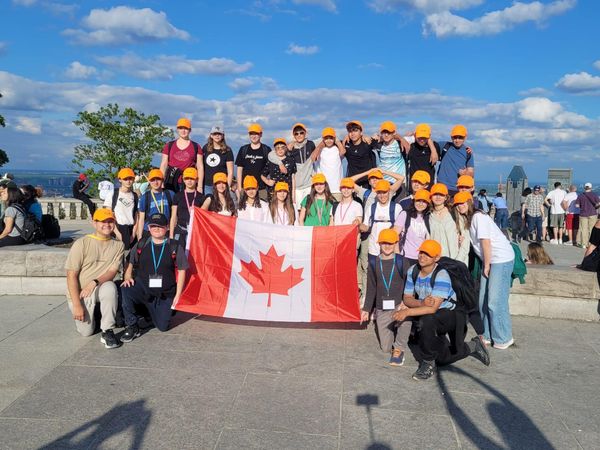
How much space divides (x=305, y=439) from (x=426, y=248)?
2.17 meters

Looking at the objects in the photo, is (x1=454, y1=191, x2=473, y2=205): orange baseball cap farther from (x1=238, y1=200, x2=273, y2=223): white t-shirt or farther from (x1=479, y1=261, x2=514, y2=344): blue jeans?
(x1=238, y1=200, x2=273, y2=223): white t-shirt

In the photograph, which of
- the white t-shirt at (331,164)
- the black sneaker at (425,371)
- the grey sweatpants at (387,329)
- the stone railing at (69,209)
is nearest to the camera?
the black sneaker at (425,371)

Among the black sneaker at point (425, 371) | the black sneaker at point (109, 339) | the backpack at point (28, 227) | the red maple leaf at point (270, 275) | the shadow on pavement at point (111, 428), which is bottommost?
the shadow on pavement at point (111, 428)

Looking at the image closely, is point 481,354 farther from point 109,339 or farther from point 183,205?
point 183,205

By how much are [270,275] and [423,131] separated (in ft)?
10.0

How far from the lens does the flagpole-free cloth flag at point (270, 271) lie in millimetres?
6195

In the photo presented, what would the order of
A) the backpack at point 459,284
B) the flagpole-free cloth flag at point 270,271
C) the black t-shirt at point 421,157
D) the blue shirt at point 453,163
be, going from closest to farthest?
the backpack at point 459,284 < the flagpole-free cloth flag at point 270,271 < the blue shirt at point 453,163 < the black t-shirt at point 421,157

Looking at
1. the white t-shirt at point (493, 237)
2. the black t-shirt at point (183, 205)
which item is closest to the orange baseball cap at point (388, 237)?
the white t-shirt at point (493, 237)

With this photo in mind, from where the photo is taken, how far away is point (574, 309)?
6.76 metres

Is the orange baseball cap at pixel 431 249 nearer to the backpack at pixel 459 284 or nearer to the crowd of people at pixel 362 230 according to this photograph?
the crowd of people at pixel 362 230

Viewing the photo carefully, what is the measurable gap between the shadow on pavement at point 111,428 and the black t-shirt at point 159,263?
1963 mm

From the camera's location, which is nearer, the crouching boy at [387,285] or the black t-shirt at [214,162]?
the crouching boy at [387,285]

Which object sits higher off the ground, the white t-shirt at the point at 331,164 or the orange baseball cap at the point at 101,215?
the white t-shirt at the point at 331,164

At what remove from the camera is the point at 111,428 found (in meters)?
3.79
